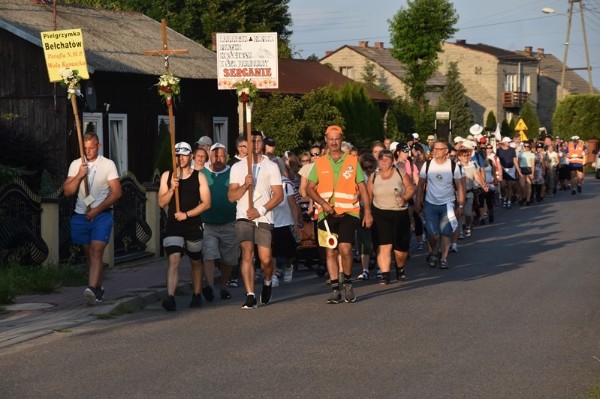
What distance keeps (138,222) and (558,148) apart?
25.4 metres

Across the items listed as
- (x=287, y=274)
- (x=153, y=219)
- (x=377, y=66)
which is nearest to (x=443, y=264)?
(x=287, y=274)

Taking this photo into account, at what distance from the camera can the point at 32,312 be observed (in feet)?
42.4

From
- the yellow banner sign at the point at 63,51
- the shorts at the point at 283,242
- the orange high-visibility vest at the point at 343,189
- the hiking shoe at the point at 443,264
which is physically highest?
the yellow banner sign at the point at 63,51

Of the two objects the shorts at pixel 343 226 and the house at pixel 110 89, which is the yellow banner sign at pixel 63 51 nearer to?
the shorts at pixel 343 226

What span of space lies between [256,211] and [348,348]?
3.26 m

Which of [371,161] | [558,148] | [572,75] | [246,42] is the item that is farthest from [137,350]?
[572,75]

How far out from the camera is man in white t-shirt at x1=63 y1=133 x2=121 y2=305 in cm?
1367

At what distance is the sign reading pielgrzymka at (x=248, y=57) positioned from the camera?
23156 millimetres

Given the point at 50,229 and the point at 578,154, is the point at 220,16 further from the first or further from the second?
the point at 50,229

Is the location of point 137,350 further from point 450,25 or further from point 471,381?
point 450,25

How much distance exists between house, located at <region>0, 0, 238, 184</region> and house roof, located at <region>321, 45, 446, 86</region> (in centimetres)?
5035

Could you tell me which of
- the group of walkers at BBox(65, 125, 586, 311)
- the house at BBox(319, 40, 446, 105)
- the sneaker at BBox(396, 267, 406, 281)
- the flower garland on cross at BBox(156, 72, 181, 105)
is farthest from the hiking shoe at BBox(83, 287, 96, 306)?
the house at BBox(319, 40, 446, 105)

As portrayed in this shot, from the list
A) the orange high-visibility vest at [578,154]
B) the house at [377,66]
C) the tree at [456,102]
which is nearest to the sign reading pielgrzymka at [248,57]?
the orange high-visibility vest at [578,154]

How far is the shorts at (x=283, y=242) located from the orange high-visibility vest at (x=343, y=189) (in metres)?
2.28
